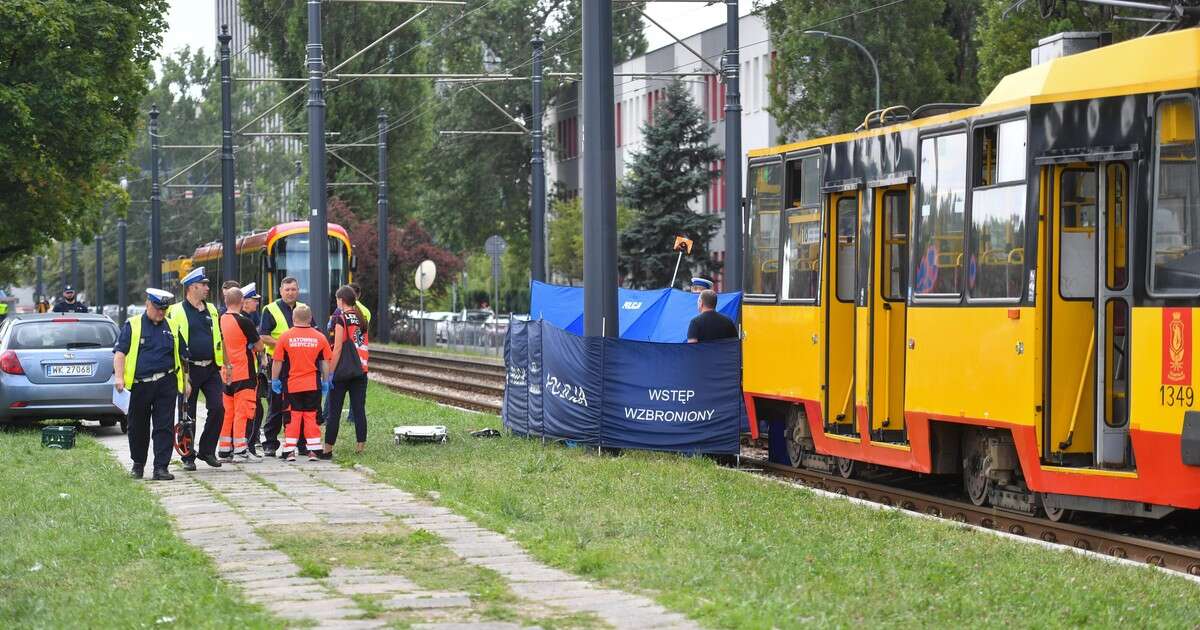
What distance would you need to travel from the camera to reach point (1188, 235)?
474 inches

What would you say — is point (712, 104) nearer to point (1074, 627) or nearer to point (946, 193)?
point (946, 193)

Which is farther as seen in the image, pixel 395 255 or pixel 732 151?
pixel 395 255

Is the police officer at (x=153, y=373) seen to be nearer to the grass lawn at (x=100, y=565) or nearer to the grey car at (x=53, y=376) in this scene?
the grass lawn at (x=100, y=565)

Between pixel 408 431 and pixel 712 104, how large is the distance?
50494 mm

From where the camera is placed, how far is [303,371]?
685 inches

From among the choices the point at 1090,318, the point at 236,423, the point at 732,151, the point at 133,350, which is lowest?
the point at 236,423

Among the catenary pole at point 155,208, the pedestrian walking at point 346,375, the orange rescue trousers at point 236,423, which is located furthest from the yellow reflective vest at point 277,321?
the catenary pole at point 155,208

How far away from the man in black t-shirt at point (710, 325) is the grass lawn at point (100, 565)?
229 inches

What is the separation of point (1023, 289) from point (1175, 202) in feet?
4.55

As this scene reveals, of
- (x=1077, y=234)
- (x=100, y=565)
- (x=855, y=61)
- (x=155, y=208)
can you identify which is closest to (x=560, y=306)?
(x=1077, y=234)

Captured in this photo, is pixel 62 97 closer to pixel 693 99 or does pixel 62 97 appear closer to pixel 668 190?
pixel 668 190

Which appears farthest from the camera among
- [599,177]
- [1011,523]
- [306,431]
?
[599,177]

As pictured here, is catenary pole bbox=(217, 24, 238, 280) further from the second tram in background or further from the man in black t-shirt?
the man in black t-shirt

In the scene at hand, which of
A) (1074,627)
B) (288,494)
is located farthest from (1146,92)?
(288,494)
